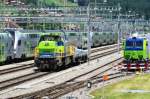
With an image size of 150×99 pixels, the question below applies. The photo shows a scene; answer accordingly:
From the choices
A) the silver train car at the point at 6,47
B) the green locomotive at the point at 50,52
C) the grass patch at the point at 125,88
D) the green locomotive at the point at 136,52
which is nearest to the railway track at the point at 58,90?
the grass patch at the point at 125,88

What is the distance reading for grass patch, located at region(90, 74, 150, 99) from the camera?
2925 cm

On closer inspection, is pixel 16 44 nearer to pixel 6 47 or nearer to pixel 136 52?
pixel 6 47

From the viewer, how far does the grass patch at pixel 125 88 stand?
2925 cm

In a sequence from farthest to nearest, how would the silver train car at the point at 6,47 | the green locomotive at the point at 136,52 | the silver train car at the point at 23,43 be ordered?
the silver train car at the point at 23,43, the silver train car at the point at 6,47, the green locomotive at the point at 136,52

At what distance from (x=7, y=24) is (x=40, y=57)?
2398 inches

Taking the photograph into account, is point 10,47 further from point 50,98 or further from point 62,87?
point 50,98

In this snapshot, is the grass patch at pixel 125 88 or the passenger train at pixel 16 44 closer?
the grass patch at pixel 125 88

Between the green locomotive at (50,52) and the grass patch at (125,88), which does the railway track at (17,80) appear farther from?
the grass patch at (125,88)

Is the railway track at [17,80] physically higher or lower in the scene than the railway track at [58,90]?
lower

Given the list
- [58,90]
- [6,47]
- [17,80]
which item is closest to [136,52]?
[6,47]

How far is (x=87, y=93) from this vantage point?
104ft

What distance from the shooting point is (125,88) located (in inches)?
1340

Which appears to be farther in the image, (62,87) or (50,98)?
(62,87)

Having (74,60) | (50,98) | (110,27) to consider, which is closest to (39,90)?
(50,98)
